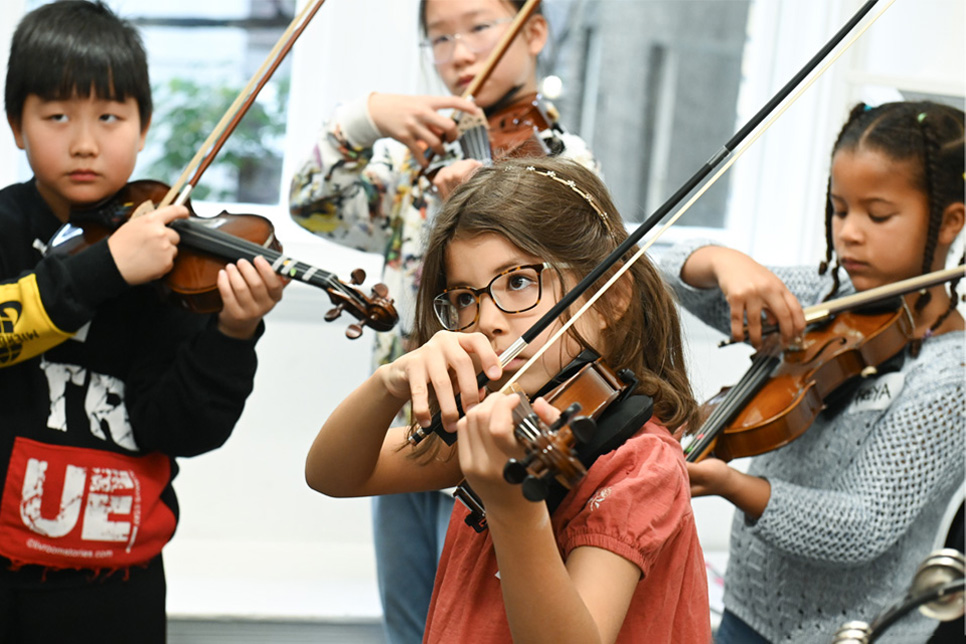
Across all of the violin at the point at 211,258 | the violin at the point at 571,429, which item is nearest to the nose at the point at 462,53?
the violin at the point at 211,258

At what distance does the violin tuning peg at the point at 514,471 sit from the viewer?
0.61 meters

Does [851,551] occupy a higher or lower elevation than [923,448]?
lower

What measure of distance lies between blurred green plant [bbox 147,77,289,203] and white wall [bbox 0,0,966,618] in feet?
0.20

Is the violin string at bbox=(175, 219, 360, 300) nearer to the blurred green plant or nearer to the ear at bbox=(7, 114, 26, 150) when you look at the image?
the ear at bbox=(7, 114, 26, 150)

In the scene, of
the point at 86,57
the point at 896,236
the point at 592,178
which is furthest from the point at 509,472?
the point at 86,57

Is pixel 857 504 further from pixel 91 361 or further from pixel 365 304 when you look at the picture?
pixel 91 361

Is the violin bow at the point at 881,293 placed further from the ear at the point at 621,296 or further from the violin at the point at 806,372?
the ear at the point at 621,296

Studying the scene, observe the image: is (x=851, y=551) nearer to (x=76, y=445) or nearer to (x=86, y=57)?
(x=76, y=445)

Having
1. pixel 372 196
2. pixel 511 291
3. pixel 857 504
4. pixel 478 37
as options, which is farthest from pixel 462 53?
pixel 857 504

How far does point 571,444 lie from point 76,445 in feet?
2.40

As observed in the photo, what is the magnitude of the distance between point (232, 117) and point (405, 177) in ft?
0.90

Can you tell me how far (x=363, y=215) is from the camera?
1510 mm

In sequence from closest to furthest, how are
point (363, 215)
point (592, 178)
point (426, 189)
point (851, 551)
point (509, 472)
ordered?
point (509, 472) → point (592, 178) → point (851, 551) → point (426, 189) → point (363, 215)

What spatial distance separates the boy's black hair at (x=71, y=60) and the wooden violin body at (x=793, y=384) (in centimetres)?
81
